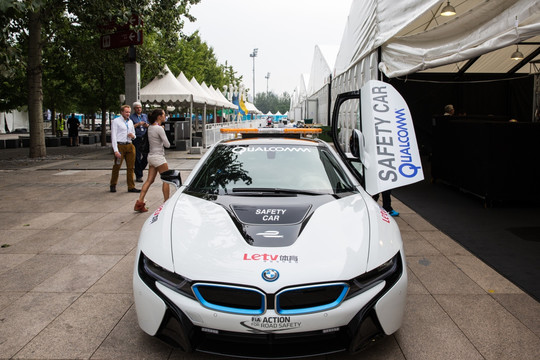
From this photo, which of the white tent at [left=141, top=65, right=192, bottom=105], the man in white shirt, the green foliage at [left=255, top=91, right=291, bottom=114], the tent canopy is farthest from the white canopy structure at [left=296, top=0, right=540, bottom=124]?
the green foliage at [left=255, top=91, right=291, bottom=114]

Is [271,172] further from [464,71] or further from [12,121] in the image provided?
[12,121]

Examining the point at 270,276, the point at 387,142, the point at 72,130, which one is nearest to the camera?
the point at 270,276

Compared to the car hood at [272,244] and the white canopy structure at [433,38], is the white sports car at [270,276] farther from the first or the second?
the white canopy structure at [433,38]

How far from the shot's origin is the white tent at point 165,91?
65.8ft

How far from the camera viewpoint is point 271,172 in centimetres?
435

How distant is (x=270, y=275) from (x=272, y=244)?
310mm

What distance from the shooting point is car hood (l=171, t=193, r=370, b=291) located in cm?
286

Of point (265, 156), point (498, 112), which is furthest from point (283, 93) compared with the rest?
point (265, 156)

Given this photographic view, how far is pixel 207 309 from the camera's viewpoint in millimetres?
2766

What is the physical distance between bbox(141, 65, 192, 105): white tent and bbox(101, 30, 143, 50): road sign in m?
5.54

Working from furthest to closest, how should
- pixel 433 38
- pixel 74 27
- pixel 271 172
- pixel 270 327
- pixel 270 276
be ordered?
pixel 74 27, pixel 433 38, pixel 271 172, pixel 270 276, pixel 270 327

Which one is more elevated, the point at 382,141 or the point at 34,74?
the point at 34,74

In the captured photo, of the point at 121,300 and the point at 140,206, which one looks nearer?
the point at 121,300

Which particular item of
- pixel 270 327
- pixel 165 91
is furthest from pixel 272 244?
pixel 165 91
